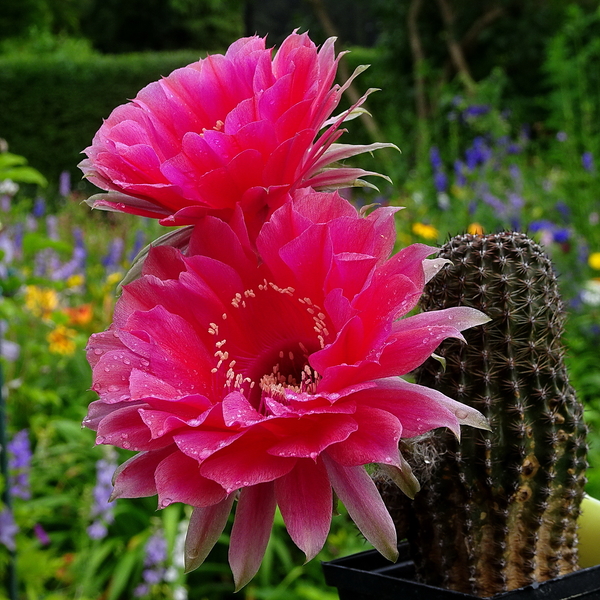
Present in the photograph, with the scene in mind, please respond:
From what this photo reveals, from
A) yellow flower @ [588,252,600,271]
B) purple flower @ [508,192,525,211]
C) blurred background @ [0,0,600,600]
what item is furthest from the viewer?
purple flower @ [508,192,525,211]

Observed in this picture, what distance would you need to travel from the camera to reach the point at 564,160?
4.61 m

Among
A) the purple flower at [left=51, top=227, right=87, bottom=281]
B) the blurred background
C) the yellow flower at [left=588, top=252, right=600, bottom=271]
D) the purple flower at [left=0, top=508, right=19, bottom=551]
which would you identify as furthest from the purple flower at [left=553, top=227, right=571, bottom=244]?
the purple flower at [left=0, top=508, right=19, bottom=551]

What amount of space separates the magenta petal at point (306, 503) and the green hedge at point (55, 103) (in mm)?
10330

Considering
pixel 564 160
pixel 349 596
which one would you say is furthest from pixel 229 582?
pixel 564 160

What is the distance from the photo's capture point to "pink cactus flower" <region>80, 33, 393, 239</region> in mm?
485

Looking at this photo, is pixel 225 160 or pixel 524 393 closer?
pixel 225 160

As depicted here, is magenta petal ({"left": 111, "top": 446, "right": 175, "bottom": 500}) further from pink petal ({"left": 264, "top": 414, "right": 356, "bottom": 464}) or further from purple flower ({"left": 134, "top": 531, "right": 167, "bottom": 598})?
purple flower ({"left": 134, "top": 531, "right": 167, "bottom": 598})

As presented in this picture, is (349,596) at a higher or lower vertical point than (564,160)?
lower

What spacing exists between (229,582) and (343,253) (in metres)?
2.44

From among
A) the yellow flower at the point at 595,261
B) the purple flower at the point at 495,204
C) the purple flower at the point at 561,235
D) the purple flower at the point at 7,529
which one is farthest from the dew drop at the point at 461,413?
the purple flower at the point at 495,204

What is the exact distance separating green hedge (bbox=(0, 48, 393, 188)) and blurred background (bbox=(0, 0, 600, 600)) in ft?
0.09

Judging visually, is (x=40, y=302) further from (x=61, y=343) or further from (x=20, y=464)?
(x=20, y=464)

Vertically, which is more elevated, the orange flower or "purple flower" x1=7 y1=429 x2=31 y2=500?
the orange flower

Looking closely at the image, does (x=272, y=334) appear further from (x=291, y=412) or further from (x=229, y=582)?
(x=229, y=582)
